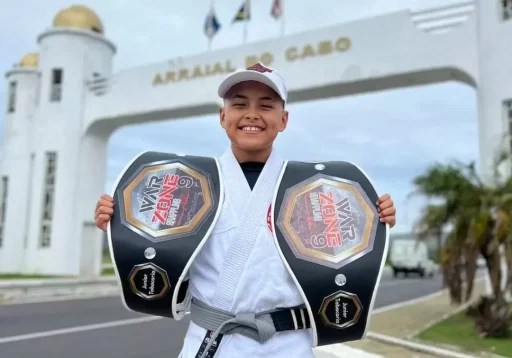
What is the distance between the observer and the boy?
1426 mm

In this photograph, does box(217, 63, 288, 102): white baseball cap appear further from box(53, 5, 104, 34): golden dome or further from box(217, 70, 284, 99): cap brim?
box(53, 5, 104, 34): golden dome

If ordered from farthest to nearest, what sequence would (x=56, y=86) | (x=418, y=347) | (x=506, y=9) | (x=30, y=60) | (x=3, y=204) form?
(x=30, y=60) → (x=3, y=204) → (x=56, y=86) → (x=506, y=9) → (x=418, y=347)

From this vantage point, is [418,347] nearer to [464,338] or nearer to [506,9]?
[464,338]

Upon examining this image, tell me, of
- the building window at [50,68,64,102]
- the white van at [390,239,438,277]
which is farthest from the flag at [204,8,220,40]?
the white van at [390,239,438,277]

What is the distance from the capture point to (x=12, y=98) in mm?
18031

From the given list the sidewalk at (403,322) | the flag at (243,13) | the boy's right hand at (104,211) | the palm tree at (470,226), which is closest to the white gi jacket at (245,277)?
the boy's right hand at (104,211)

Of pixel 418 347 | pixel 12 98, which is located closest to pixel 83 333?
pixel 418 347

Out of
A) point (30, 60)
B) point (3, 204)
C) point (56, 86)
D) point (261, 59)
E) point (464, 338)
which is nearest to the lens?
point (464, 338)

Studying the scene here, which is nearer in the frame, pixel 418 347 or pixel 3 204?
pixel 418 347

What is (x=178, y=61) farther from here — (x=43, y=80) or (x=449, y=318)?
(x=449, y=318)

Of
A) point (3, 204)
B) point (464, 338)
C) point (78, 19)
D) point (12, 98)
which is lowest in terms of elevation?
point (464, 338)

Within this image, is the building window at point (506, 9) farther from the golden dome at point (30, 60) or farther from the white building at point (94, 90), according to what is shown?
the golden dome at point (30, 60)

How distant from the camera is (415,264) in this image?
2489cm

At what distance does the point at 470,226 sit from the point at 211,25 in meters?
11.6
